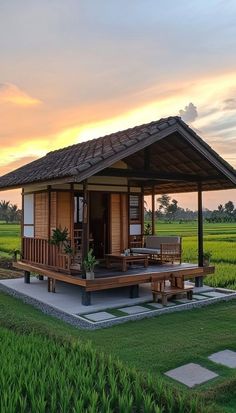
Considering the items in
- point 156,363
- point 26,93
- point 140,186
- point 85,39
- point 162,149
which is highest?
point 85,39

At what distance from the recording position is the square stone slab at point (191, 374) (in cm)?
485

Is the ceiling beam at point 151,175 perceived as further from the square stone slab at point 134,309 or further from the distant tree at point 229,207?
the distant tree at point 229,207

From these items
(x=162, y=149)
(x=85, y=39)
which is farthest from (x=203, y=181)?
(x=85, y=39)

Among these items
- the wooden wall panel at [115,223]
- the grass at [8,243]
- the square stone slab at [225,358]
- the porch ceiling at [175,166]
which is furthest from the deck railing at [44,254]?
the grass at [8,243]

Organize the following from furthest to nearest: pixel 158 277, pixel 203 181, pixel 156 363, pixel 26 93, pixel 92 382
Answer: pixel 26 93
pixel 203 181
pixel 158 277
pixel 156 363
pixel 92 382

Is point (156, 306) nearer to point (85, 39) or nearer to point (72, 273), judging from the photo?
point (72, 273)

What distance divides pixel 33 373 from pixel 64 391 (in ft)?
1.83

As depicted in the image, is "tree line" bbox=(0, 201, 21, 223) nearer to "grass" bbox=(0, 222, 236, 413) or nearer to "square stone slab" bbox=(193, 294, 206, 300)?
"square stone slab" bbox=(193, 294, 206, 300)

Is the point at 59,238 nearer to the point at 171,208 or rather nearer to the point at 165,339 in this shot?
the point at 165,339

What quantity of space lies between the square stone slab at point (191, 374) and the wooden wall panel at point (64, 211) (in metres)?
5.82

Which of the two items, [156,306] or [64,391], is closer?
[64,391]

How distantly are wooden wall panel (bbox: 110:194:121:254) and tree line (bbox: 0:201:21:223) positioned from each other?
6953 cm

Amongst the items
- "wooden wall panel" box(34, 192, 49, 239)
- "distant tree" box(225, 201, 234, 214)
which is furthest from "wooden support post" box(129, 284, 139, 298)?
"distant tree" box(225, 201, 234, 214)

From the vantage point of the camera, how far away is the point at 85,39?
10.5 meters
